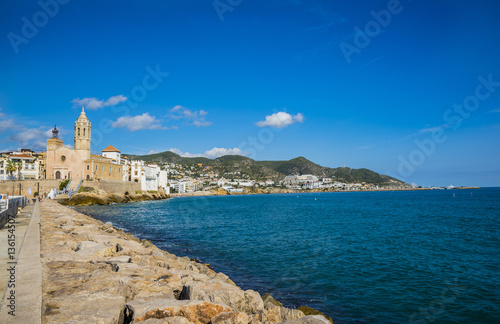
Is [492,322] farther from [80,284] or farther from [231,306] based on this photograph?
[80,284]

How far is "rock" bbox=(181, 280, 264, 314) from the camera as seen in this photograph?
566 centimetres

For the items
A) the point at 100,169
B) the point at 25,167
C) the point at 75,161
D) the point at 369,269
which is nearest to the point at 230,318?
the point at 369,269

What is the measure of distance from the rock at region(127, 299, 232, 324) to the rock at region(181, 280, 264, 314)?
1.42 ft

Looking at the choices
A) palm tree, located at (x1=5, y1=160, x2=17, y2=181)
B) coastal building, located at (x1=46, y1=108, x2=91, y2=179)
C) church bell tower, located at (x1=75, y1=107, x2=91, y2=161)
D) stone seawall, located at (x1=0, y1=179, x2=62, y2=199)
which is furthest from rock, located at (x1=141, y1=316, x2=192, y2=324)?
palm tree, located at (x1=5, y1=160, x2=17, y2=181)

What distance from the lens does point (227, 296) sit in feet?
19.5

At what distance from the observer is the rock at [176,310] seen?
190 inches

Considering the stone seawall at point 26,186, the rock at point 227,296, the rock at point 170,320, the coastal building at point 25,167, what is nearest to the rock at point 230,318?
the rock at point 170,320

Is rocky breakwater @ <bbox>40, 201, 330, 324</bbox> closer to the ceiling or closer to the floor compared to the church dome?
Result: closer to the floor

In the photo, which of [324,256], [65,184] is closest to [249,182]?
[65,184]

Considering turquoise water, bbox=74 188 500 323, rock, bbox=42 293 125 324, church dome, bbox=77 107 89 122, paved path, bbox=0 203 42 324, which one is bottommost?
turquoise water, bbox=74 188 500 323

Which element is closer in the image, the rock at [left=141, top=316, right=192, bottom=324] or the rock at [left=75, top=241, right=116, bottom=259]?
the rock at [left=141, top=316, right=192, bottom=324]

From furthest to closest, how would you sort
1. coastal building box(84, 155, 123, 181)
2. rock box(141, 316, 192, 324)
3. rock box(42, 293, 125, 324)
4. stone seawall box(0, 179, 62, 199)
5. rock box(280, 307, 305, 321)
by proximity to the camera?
coastal building box(84, 155, 123, 181), stone seawall box(0, 179, 62, 199), rock box(280, 307, 305, 321), rock box(141, 316, 192, 324), rock box(42, 293, 125, 324)

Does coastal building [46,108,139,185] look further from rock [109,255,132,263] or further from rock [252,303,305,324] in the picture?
rock [252,303,305,324]

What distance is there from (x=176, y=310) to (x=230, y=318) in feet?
2.95
